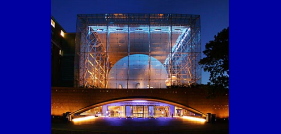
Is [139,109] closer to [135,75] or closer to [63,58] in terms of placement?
[135,75]

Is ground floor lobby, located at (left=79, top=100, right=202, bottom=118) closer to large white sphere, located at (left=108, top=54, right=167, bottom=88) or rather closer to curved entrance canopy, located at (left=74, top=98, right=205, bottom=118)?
curved entrance canopy, located at (left=74, top=98, right=205, bottom=118)

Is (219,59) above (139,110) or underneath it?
above

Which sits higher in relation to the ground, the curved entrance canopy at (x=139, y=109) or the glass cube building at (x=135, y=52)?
the glass cube building at (x=135, y=52)

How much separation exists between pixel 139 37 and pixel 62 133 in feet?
64.9

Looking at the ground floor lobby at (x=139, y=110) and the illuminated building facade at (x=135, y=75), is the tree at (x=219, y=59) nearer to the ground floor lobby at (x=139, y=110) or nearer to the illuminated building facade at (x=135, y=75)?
the illuminated building facade at (x=135, y=75)

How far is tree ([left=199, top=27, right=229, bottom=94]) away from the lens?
43.7ft

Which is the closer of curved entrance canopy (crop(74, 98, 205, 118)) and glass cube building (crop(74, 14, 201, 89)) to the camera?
curved entrance canopy (crop(74, 98, 205, 118))

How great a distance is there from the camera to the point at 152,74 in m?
26.6

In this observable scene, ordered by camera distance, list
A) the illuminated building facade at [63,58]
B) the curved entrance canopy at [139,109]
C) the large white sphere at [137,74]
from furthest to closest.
A: the illuminated building facade at [63,58] < the large white sphere at [137,74] < the curved entrance canopy at [139,109]

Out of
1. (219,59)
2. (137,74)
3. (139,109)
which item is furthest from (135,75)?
(219,59)

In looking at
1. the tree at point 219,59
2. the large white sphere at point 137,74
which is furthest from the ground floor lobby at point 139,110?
the tree at point 219,59

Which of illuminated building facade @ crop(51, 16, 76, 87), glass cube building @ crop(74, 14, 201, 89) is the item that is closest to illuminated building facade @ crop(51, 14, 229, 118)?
glass cube building @ crop(74, 14, 201, 89)

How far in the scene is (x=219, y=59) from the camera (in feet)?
45.0

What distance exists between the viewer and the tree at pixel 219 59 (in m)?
13.3
